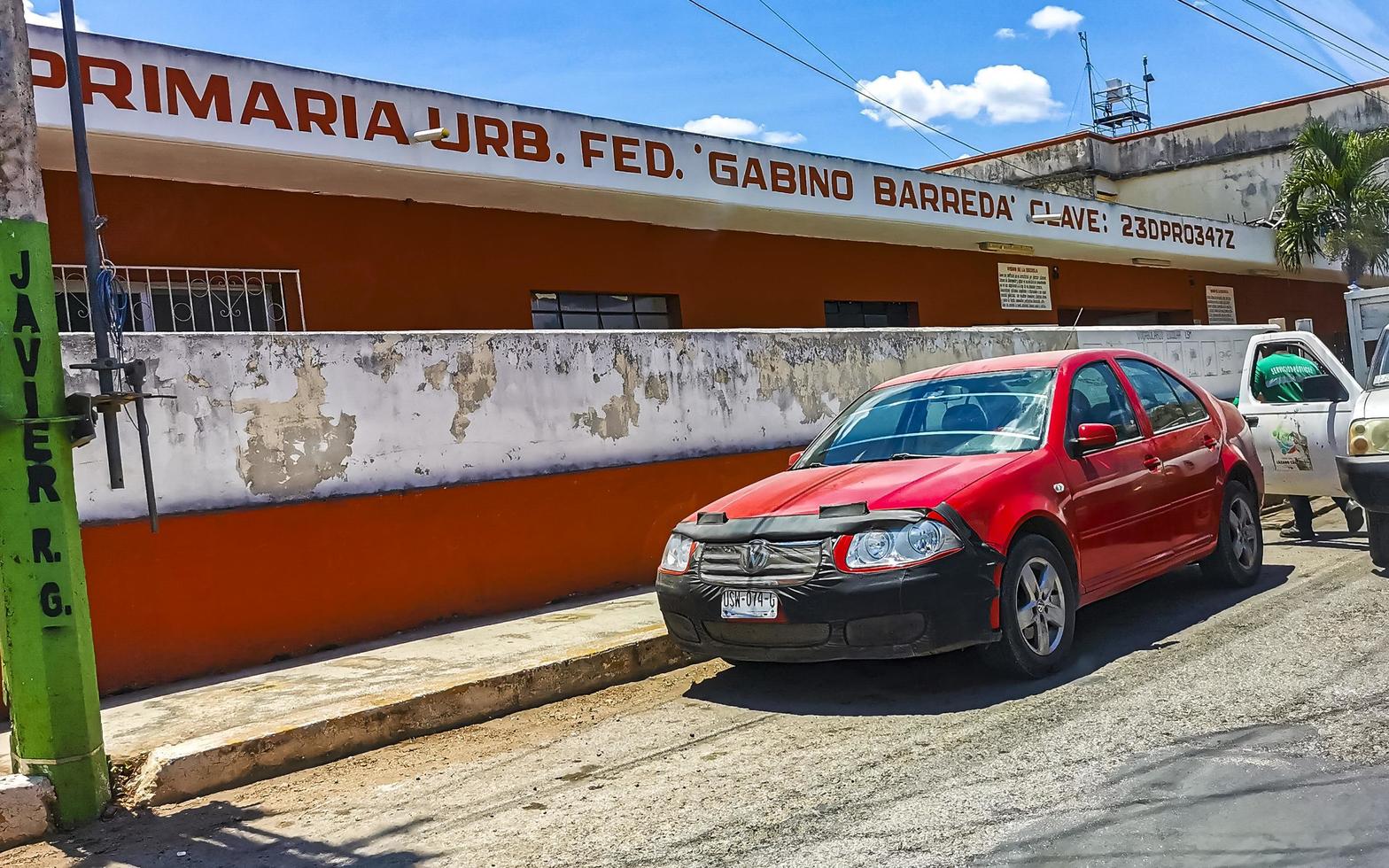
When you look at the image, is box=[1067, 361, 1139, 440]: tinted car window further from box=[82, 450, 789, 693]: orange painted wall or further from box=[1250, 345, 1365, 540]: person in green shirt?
box=[82, 450, 789, 693]: orange painted wall

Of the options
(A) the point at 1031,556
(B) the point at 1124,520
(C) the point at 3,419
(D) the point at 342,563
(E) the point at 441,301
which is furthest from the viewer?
(E) the point at 441,301

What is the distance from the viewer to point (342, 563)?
7512mm

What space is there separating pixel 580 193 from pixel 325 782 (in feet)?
24.5

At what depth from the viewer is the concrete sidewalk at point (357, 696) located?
17.2 ft

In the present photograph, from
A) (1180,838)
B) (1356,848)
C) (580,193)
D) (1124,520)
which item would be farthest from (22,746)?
(580,193)

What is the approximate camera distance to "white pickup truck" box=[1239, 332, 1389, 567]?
739 centimetres

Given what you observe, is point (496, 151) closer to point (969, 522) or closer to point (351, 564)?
point (351, 564)

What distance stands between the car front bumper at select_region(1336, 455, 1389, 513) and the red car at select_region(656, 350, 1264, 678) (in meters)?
0.65

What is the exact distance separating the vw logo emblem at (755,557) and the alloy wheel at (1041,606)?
120 centimetres

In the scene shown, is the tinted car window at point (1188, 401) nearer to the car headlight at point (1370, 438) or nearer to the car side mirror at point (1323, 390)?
the car headlight at point (1370, 438)

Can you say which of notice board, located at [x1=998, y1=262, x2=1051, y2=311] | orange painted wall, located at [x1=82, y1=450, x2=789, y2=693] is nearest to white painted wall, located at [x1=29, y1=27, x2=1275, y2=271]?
notice board, located at [x1=998, y1=262, x2=1051, y2=311]

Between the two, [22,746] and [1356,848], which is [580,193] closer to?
[22,746]

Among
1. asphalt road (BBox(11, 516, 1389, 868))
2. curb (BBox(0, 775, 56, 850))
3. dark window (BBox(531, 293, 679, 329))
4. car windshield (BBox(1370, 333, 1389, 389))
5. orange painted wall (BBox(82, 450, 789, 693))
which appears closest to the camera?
asphalt road (BBox(11, 516, 1389, 868))

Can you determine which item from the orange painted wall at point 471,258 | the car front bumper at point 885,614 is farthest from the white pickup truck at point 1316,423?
the orange painted wall at point 471,258
